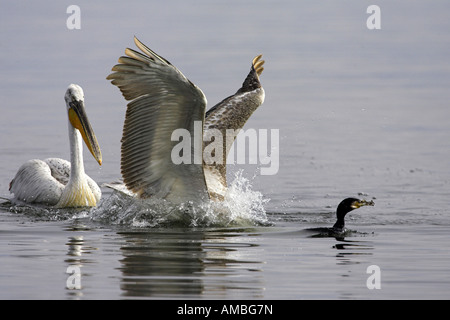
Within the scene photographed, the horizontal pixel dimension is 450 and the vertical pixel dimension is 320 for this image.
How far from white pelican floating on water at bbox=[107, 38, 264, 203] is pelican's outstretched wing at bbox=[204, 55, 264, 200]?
0.04 metres

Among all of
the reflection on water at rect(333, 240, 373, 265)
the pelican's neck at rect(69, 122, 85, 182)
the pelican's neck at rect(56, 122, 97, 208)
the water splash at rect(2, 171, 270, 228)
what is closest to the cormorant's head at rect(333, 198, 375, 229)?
the reflection on water at rect(333, 240, 373, 265)

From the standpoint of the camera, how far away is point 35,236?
9539 mm

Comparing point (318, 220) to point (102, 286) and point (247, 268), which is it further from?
point (102, 286)

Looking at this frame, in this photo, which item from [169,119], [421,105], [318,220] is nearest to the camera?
[169,119]

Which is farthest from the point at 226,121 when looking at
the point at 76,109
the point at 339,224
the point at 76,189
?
the point at 339,224

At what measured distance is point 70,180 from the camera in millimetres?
12148

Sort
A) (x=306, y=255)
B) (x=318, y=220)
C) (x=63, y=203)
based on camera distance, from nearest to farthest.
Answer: (x=306, y=255) → (x=318, y=220) → (x=63, y=203)

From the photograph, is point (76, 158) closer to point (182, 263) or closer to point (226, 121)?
point (226, 121)

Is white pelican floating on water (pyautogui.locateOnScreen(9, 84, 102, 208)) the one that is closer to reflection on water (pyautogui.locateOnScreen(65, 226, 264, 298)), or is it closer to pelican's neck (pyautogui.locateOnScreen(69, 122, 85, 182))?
pelican's neck (pyautogui.locateOnScreen(69, 122, 85, 182))

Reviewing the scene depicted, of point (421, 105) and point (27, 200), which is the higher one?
point (421, 105)
